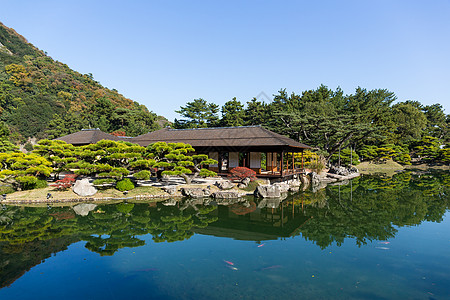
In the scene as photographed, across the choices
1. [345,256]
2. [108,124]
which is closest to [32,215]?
[345,256]

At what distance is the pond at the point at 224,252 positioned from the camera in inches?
243

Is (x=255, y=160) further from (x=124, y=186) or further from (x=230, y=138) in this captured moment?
(x=124, y=186)

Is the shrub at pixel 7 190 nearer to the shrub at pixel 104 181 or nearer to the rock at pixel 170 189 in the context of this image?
the shrub at pixel 104 181

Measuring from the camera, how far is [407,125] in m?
45.6

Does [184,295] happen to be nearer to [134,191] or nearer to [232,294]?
[232,294]

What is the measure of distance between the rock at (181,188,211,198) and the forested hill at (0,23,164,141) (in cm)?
2980

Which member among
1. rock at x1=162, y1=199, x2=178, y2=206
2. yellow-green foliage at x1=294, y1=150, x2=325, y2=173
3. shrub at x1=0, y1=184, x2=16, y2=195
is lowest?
rock at x1=162, y1=199, x2=178, y2=206

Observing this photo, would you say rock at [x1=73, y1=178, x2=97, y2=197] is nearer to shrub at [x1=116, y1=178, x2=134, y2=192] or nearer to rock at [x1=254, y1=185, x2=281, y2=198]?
shrub at [x1=116, y1=178, x2=134, y2=192]

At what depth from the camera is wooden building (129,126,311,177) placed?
20.4 meters

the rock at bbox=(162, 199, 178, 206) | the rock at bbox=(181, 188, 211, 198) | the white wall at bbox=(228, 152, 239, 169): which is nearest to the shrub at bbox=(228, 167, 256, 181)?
the rock at bbox=(181, 188, 211, 198)

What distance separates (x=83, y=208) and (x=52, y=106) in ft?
184

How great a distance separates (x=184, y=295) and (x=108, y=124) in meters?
49.0

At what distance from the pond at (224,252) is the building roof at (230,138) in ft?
21.4

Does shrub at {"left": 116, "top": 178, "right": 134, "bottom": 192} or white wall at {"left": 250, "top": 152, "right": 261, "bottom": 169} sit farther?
white wall at {"left": 250, "top": 152, "right": 261, "bottom": 169}
